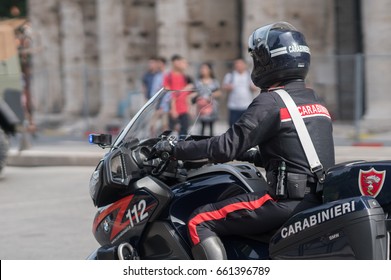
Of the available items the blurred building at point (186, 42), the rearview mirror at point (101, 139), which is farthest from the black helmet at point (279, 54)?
the blurred building at point (186, 42)

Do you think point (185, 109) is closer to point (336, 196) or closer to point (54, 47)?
point (336, 196)

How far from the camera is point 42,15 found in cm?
2869

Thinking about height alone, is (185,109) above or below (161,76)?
above

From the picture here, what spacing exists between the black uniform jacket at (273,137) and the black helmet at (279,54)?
0.31 ft

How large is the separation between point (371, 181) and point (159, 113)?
1.69m

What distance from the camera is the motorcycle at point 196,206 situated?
13.5 ft

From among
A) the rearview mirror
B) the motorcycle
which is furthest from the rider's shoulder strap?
the rearview mirror

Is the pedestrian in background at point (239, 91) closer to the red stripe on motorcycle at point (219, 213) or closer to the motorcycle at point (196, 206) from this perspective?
the motorcycle at point (196, 206)

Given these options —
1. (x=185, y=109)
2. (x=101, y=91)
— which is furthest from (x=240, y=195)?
(x=101, y=91)

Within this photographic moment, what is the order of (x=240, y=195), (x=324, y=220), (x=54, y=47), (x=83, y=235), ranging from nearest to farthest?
1. (x=324, y=220)
2. (x=240, y=195)
3. (x=83, y=235)
4. (x=54, y=47)

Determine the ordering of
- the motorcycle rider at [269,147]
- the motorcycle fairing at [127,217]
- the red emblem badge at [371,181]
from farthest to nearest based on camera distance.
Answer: the motorcycle fairing at [127,217]
the motorcycle rider at [269,147]
the red emblem badge at [371,181]

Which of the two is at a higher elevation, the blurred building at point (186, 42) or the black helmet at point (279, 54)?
the black helmet at point (279, 54)

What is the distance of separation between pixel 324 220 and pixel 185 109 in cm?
172

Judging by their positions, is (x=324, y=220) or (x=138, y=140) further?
(x=138, y=140)
